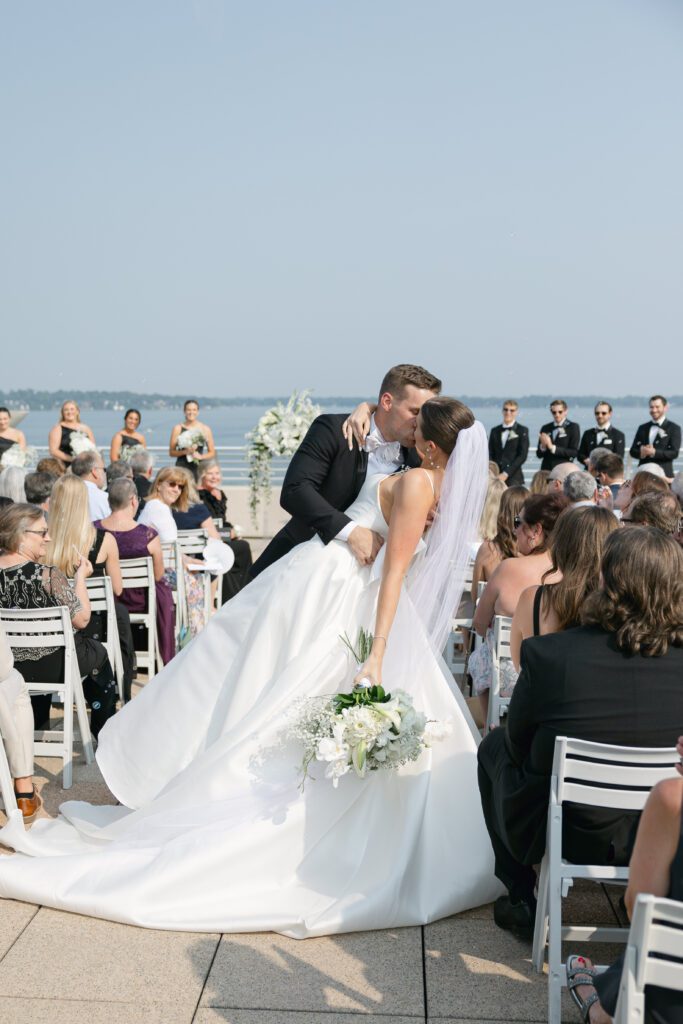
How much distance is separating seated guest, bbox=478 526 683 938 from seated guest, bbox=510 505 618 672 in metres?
0.35

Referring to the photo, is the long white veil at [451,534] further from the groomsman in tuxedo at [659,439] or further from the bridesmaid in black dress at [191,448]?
the groomsman in tuxedo at [659,439]

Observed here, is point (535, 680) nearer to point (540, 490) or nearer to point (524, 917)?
point (524, 917)

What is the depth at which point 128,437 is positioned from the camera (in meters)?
13.3

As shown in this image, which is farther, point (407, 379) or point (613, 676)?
point (407, 379)

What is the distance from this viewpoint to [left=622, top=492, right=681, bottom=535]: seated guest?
541 centimetres

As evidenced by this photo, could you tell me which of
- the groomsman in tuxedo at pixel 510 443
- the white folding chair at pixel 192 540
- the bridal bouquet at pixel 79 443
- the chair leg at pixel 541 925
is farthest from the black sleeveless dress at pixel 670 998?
the groomsman in tuxedo at pixel 510 443

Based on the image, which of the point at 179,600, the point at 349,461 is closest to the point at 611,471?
the point at 179,600

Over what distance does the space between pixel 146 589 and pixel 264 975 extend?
163 inches

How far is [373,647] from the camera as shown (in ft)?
12.7

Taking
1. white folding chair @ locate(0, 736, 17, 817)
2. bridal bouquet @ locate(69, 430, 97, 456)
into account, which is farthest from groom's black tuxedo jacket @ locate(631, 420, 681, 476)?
white folding chair @ locate(0, 736, 17, 817)

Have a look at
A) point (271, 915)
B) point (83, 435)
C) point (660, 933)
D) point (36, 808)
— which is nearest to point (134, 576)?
point (36, 808)

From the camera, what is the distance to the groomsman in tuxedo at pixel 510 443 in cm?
1514

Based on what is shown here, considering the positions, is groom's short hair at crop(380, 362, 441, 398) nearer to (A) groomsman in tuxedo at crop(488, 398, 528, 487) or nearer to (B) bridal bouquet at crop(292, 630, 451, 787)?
(B) bridal bouquet at crop(292, 630, 451, 787)

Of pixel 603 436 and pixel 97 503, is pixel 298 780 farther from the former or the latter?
pixel 603 436
